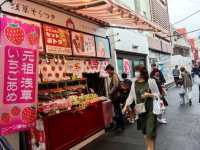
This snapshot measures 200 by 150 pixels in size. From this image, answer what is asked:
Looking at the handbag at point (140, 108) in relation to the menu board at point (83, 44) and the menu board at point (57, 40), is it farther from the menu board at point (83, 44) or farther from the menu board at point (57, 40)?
the menu board at point (83, 44)

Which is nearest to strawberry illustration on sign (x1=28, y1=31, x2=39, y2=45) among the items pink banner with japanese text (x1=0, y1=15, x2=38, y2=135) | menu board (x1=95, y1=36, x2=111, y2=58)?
pink banner with japanese text (x1=0, y1=15, x2=38, y2=135)

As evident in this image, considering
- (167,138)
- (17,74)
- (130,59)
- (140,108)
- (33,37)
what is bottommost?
(167,138)

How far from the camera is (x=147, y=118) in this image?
7078mm

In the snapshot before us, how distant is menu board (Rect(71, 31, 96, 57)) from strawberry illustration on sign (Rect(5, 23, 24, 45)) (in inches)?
194

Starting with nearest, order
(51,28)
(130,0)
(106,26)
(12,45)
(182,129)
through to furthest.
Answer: (12,45) → (51,28) → (182,129) → (106,26) → (130,0)

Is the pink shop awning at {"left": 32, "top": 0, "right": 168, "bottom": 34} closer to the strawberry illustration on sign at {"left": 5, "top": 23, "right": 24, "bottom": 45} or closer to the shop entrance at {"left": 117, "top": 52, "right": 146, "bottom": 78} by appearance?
the strawberry illustration on sign at {"left": 5, "top": 23, "right": 24, "bottom": 45}

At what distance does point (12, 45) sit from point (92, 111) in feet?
17.0

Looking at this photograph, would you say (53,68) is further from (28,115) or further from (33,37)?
(28,115)

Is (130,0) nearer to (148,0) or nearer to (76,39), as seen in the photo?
(148,0)

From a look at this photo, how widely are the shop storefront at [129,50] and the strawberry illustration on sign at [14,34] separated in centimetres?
937

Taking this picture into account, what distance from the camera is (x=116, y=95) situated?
10.9 m

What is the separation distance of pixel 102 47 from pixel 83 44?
1.88 m

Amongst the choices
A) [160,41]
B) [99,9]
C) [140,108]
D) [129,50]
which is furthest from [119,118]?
[160,41]

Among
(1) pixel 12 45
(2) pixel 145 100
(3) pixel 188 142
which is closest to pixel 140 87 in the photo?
(2) pixel 145 100
